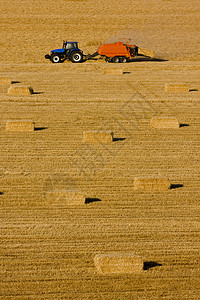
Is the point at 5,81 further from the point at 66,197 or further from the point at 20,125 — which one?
the point at 66,197

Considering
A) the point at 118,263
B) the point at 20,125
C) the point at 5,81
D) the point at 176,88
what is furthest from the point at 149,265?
the point at 5,81

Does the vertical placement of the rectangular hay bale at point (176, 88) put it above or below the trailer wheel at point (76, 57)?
below

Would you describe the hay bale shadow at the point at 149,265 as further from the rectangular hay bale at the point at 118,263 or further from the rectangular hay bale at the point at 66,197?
the rectangular hay bale at the point at 66,197

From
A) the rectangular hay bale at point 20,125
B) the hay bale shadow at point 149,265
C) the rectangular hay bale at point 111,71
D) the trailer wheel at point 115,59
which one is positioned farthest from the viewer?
the trailer wheel at point 115,59

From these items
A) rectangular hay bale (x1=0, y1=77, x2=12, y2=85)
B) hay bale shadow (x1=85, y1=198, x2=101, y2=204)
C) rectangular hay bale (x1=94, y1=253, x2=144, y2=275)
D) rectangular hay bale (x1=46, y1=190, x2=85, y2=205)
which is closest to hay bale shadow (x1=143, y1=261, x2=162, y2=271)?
rectangular hay bale (x1=94, y1=253, x2=144, y2=275)

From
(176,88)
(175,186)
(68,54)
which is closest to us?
(175,186)

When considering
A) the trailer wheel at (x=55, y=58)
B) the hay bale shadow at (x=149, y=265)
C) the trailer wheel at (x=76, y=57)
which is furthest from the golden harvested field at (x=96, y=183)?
the trailer wheel at (x=76, y=57)

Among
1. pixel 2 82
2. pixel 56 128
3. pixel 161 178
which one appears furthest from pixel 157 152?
pixel 2 82

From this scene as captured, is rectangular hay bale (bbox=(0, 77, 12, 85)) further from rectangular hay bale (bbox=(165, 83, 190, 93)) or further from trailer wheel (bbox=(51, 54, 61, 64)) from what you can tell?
rectangular hay bale (bbox=(165, 83, 190, 93))
